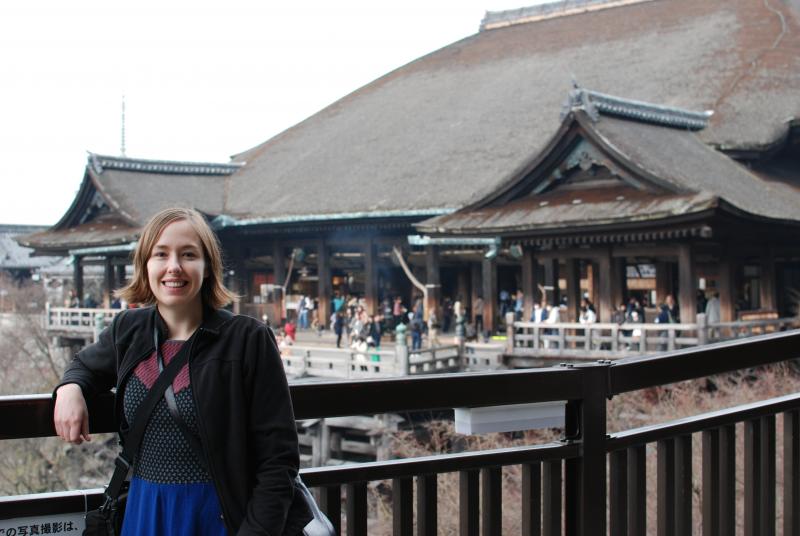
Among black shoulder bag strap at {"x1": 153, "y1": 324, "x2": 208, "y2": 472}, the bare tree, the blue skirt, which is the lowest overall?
the bare tree

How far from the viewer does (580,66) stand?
27641 millimetres

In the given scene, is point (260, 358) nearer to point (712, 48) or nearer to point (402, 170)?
point (402, 170)

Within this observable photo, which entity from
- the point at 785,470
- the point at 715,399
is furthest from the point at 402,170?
the point at 785,470

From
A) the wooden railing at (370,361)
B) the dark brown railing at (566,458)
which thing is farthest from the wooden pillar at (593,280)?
the dark brown railing at (566,458)

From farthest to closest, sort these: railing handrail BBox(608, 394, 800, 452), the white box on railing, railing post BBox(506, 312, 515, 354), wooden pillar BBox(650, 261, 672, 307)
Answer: wooden pillar BBox(650, 261, 672, 307), railing post BBox(506, 312, 515, 354), railing handrail BBox(608, 394, 800, 452), the white box on railing

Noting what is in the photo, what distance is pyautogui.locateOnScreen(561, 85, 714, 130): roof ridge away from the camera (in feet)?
59.3

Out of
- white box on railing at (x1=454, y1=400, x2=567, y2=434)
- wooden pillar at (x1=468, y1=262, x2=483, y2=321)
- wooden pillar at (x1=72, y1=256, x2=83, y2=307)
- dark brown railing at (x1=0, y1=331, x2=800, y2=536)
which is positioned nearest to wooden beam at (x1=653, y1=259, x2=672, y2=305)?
→ wooden pillar at (x1=468, y1=262, x2=483, y2=321)

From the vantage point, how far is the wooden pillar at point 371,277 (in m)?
24.2

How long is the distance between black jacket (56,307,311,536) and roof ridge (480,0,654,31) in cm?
3097

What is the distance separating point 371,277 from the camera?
24172 mm

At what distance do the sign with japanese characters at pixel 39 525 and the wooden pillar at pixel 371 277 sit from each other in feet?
72.4

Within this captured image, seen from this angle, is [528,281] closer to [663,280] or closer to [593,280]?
[593,280]

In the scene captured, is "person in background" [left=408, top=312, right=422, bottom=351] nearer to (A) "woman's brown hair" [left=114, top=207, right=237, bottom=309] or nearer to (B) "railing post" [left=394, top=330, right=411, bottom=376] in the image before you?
(B) "railing post" [left=394, top=330, right=411, bottom=376]

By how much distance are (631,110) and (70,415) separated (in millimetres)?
18941
